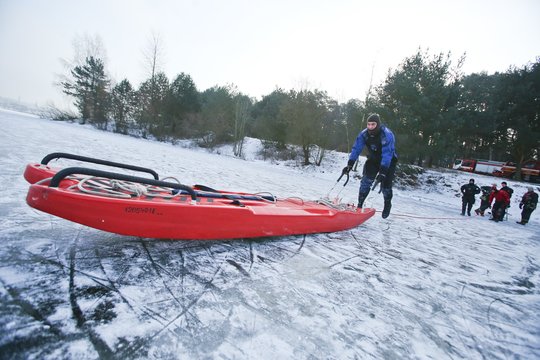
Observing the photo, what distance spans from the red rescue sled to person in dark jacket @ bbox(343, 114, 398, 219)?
5.23 ft

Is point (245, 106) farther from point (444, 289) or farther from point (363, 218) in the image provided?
point (444, 289)

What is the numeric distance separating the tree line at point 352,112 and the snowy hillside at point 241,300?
12.3 metres

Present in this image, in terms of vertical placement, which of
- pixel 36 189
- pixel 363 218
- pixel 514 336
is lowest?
pixel 514 336

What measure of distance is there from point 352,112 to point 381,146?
47.8 ft

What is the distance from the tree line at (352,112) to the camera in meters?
13.1

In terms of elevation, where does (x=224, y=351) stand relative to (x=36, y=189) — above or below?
below

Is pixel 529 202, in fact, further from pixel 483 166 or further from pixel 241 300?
pixel 483 166

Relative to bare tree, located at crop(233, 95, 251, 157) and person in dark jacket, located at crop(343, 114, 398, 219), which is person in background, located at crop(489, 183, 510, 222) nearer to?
person in dark jacket, located at crop(343, 114, 398, 219)

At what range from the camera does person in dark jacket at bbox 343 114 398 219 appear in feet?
13.0

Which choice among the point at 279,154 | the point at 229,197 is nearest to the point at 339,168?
the point at 279,154

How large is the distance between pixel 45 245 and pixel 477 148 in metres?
31.3

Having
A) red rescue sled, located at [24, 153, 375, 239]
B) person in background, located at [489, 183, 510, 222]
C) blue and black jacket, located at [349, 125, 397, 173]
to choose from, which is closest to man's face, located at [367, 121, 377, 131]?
blue and black jacket, located at [349, 125, 397, 173]

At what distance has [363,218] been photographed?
13.3 feet

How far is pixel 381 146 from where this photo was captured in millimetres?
4137
